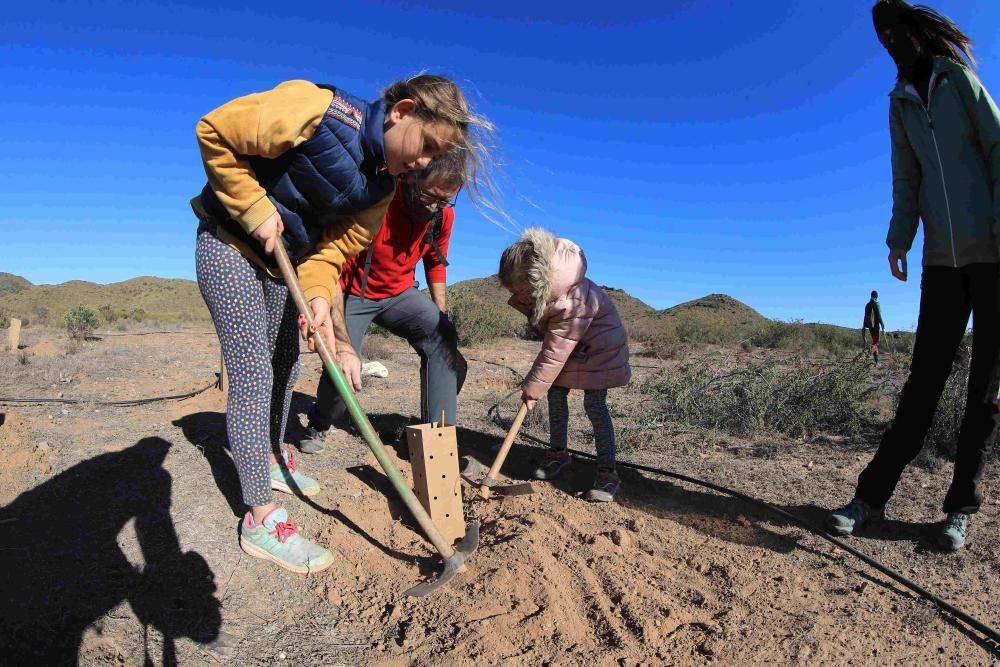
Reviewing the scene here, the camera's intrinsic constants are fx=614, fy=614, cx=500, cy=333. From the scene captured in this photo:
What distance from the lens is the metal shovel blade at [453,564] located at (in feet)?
7.68

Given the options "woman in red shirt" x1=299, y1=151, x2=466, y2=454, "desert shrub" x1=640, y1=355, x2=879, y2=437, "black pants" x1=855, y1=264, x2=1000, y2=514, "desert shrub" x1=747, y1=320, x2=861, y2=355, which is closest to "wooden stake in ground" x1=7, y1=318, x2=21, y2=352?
"woman in red shirt" x1=299, y1=151, x2=466, y2=454

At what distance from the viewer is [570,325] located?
334 centimetres

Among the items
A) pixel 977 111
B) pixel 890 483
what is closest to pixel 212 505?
pixel 890 483

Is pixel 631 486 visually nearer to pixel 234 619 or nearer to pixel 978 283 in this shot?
pixel 978 283

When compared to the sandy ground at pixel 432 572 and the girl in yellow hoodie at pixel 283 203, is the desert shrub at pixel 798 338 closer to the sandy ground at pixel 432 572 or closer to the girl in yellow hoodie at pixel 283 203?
the sandy ground at pixel 432 572

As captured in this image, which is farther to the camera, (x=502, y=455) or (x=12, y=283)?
(x=12, y=283)

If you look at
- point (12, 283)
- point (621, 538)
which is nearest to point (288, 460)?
point (621, 538)

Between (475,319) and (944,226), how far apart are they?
10491 mm

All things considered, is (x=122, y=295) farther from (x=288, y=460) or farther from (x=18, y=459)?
(x=288, y=460)

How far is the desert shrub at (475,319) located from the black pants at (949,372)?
952 centimetres

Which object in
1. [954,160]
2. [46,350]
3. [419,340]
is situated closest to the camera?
[954,160]

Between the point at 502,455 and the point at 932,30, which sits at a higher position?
the point at 932,30

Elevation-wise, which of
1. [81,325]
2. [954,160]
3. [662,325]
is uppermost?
[662,325]

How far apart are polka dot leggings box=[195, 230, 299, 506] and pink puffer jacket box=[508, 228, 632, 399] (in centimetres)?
135
